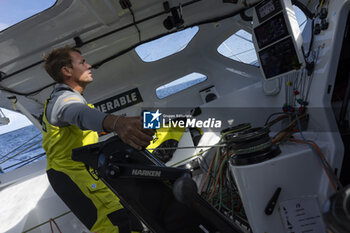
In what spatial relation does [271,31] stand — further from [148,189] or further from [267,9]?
[148,189]

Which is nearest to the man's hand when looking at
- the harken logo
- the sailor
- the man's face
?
the harken logo

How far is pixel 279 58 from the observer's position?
2.21m

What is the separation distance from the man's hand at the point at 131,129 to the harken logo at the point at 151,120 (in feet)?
0.14

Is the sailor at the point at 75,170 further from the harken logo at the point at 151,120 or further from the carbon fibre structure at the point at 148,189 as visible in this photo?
the harken logo at the point at 151,120

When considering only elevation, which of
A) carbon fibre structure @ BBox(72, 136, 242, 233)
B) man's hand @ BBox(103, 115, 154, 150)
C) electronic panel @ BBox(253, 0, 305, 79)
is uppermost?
electronic panel @ BBox(253, 0, 305, 79)

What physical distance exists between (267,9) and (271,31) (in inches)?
8.7

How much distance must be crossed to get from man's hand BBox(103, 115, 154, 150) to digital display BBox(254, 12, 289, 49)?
1.82 metres

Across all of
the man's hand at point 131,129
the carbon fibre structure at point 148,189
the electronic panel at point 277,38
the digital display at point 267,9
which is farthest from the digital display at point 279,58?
the man's hand at point 131,129

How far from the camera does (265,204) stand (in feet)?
5.22

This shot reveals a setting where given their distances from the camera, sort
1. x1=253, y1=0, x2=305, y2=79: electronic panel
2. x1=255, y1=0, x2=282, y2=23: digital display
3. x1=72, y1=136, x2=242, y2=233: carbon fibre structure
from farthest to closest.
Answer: x1=255, y1=0, x2=282, y2=23: digital display → x1=253, y1=0, x2=305, y2=79: electronic panel → x1=72, y1=136, x2=242, y2=233: carbon fibre structure

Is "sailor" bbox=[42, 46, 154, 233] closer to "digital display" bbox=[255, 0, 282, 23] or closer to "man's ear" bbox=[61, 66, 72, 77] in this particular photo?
"man's ear" bbox=[61, 66, 72, 77]

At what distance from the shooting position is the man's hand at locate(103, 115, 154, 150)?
877 millimetres

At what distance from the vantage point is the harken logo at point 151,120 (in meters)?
0.82

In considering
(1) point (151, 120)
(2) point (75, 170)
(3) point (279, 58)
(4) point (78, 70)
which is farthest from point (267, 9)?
(2) point (75, 170)
